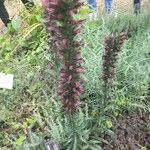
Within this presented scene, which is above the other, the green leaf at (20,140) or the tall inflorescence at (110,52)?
the tall inflorescence at (110,52)

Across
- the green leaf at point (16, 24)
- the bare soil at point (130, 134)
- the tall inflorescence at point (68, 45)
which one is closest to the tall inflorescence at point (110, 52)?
the tall inflorescence at point (68, 45)

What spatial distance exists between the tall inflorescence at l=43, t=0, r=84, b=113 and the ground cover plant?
231mm

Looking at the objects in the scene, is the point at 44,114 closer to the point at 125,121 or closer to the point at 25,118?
the point at 25,118

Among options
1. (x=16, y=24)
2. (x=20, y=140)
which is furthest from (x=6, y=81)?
(x=16, y=24)

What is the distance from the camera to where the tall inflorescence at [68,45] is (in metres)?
2.73

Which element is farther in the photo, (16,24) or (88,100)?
(16,24)

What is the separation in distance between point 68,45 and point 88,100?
1091mm

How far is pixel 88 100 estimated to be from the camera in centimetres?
383

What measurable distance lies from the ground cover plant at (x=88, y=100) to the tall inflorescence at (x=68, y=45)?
231 millimetres

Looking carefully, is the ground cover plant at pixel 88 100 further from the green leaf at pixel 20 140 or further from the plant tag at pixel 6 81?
the plant tag at pixel 6 81

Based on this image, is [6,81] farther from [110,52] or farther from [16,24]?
[16,24]

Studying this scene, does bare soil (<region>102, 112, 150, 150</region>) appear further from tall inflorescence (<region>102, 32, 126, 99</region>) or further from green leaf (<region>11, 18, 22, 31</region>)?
green leaf (<region>11, 18, 22, 31</region>)

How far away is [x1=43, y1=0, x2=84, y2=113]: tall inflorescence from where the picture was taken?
273 cm

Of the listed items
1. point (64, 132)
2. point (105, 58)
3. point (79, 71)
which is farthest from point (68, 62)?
point (64, 132)
